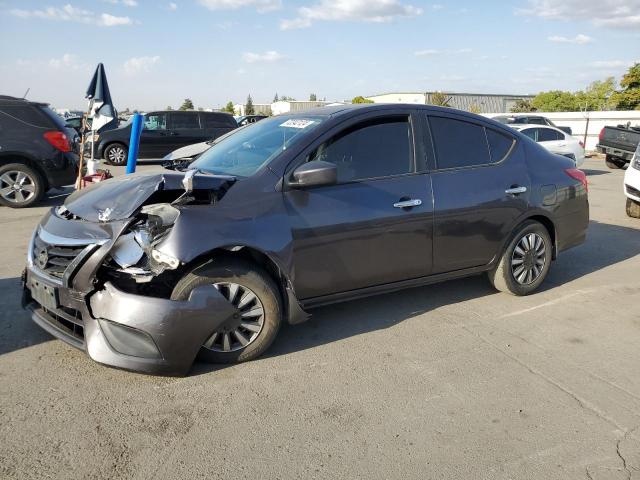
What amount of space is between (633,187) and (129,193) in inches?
316

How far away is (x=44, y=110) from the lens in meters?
8.74

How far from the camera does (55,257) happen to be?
3.35 meters

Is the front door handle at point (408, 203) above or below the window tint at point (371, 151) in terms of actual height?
below

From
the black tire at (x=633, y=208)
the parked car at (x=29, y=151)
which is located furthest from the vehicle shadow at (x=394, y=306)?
the parked car at (x=29, y=151)

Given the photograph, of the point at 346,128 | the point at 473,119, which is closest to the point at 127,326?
the point at 346,128

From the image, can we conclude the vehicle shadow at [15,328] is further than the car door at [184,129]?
No

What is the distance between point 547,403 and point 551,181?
2490 millimetres

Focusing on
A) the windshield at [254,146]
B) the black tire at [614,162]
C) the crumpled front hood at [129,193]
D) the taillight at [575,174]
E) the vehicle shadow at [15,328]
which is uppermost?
the windshield at [254,146]

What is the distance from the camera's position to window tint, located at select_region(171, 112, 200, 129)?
1627 centimetres

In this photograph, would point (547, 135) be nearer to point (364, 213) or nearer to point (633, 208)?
point (633, 208)

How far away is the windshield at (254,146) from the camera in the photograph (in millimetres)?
3721

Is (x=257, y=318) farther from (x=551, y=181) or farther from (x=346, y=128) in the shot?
(x=551, y=181)

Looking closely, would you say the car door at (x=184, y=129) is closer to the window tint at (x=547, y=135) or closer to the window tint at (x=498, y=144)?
the window tint at (x=547, y=135)

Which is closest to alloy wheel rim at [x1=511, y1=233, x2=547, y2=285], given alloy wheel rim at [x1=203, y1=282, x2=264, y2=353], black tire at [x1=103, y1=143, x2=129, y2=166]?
alloy wheel rim at [x1=203, y1=282, x2=264, y2=353]
